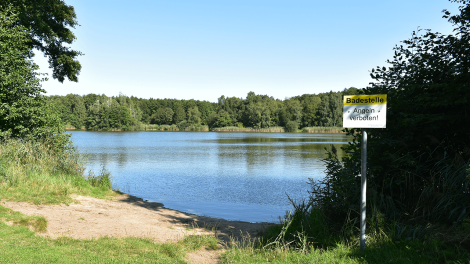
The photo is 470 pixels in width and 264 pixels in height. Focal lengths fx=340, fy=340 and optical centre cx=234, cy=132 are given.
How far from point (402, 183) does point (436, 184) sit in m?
0.56

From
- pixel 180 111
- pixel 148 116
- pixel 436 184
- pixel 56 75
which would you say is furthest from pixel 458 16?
pixel 148 116

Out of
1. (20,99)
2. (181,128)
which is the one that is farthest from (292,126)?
(20,99)

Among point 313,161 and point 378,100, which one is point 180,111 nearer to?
point 313,161

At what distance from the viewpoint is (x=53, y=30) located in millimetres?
19031

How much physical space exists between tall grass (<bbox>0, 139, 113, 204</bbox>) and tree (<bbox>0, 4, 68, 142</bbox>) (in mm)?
577

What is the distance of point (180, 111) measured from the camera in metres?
129

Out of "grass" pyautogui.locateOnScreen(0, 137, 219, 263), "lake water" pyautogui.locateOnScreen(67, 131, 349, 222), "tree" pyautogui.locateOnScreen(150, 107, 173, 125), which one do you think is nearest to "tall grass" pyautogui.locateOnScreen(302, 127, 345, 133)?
"tree" pyautogui.locateOnScreen(150, 107, 173, 125)

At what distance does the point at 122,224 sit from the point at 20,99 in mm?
8040

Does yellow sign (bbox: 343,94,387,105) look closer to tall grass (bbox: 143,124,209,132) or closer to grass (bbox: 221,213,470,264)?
grass (bbox: 221,213,470,264)

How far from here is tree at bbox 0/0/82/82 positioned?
16.6 m

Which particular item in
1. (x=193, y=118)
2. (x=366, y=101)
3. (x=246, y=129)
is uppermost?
(x=193, y=118)

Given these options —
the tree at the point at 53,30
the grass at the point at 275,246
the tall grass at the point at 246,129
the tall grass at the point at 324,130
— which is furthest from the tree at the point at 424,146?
the tall grass at the point at 246,129

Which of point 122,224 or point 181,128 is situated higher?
point 122,224

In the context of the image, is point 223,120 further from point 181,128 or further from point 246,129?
point 181,128
